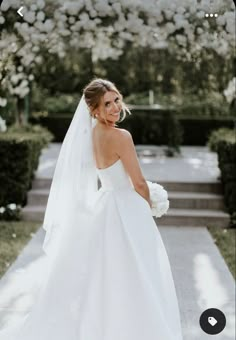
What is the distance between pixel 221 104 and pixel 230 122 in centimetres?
83

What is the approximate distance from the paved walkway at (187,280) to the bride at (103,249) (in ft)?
2.56

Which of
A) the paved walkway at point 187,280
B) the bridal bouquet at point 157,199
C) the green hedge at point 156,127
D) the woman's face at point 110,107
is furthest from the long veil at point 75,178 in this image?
the green hedge at point 156,127

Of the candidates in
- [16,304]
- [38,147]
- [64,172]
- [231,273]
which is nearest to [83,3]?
[38,147]

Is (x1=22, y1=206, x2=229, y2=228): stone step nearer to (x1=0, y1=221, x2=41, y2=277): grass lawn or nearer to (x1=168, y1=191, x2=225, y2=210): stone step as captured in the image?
(x1=0, y1=221, x2=41, y2=277): grass lawn

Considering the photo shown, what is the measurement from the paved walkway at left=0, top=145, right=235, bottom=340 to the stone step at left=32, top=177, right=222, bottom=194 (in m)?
1.07

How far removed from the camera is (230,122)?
54.5 feet

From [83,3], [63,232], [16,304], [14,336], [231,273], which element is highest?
[83,3]

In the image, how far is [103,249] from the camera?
302 cm

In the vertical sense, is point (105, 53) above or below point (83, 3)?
below

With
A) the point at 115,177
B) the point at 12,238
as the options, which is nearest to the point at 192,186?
the point at 12,238

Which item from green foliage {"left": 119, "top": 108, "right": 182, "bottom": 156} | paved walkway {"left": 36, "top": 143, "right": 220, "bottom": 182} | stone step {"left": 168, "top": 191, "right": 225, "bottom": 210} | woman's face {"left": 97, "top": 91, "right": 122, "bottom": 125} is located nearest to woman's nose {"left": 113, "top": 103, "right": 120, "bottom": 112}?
woman's face {"left": 97, "top": 91, "right": 122, "bottom": 125}

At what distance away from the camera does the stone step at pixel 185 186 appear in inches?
328

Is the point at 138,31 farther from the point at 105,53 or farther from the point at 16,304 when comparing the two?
the point at 16,304

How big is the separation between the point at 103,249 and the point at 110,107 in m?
0.67
